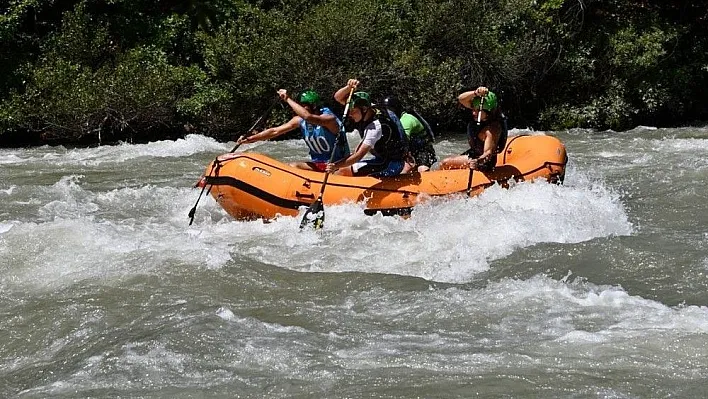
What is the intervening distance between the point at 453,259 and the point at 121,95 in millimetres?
8809

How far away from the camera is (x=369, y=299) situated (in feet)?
15.6

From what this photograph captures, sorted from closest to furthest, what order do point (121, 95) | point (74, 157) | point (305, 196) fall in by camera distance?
point (305, 196) < point (74, 157) < point (121, 95)

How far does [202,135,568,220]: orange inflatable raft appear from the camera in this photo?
6582mm

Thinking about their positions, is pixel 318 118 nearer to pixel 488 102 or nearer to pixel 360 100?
pixel 360 100

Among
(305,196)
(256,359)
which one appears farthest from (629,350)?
(305,196)

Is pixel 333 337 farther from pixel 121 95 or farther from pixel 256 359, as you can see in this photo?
pixel 121 95

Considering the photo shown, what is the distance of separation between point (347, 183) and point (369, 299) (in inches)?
81.8

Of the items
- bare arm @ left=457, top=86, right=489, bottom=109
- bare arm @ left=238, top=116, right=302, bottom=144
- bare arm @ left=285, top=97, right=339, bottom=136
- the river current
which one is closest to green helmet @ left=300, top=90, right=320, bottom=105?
bare arm @ left=285, top=97, right=339, bottom=136

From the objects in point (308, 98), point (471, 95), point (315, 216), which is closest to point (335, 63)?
point (308, 98)

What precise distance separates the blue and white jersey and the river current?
78 centimetres

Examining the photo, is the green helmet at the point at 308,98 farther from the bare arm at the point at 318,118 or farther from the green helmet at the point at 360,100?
the green helmet at the point at 360,100

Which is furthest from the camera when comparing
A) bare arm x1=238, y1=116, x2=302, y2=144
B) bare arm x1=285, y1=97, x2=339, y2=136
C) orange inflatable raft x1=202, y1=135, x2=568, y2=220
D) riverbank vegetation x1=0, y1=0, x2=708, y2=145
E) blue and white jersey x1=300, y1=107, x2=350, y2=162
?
riverbank vegetation x1=0, y1=0, x2=708, y2=145

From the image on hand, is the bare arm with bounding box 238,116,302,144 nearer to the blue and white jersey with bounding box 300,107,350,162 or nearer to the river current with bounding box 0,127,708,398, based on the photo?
the blue and white jersey with bounding box 300,107,350,162

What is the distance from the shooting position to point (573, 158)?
10594 mm
